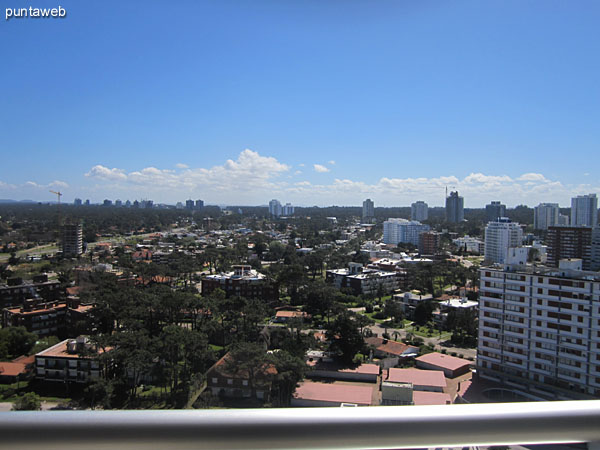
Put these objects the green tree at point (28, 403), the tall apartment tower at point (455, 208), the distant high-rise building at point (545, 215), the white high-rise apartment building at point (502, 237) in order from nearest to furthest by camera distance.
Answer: the green tree at point (28, 403), the white high-rise apartment building at point (502, 237), the distant high-rise building at point (545, 215), the tall apartment tower at point (455, 208)

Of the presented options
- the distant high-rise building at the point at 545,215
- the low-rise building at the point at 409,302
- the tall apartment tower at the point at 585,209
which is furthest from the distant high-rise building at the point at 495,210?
the low-rise building at the point at 409,302

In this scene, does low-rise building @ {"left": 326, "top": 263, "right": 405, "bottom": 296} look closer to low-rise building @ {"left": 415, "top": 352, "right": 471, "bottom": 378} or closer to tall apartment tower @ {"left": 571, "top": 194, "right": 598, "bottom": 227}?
low-rise building @ {"left": 415, "top": 352, "right": 471, "bottom": 378}

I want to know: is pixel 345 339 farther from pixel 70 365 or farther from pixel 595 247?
pixel 595 247

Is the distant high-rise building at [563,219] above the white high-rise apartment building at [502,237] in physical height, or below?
above

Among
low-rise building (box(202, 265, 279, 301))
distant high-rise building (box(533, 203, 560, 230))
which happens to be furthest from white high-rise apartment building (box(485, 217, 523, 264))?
low-rise building (box(202, 265, 279, 301))

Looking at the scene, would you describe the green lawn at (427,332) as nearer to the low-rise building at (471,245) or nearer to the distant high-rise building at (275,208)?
the low-rise building at (471,245)

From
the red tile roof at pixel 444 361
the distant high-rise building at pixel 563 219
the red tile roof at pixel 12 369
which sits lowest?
the red tile roof at pixel 12 369

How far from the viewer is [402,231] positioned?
59.4 ft

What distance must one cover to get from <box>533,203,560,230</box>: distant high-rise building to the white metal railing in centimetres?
1908

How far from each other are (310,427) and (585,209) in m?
17.1

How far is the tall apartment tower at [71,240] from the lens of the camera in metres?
11.2

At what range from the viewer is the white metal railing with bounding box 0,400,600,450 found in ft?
1.00

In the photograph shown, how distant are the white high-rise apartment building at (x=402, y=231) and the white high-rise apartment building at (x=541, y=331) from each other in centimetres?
1355

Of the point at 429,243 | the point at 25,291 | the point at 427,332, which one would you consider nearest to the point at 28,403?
the point at 25,291
